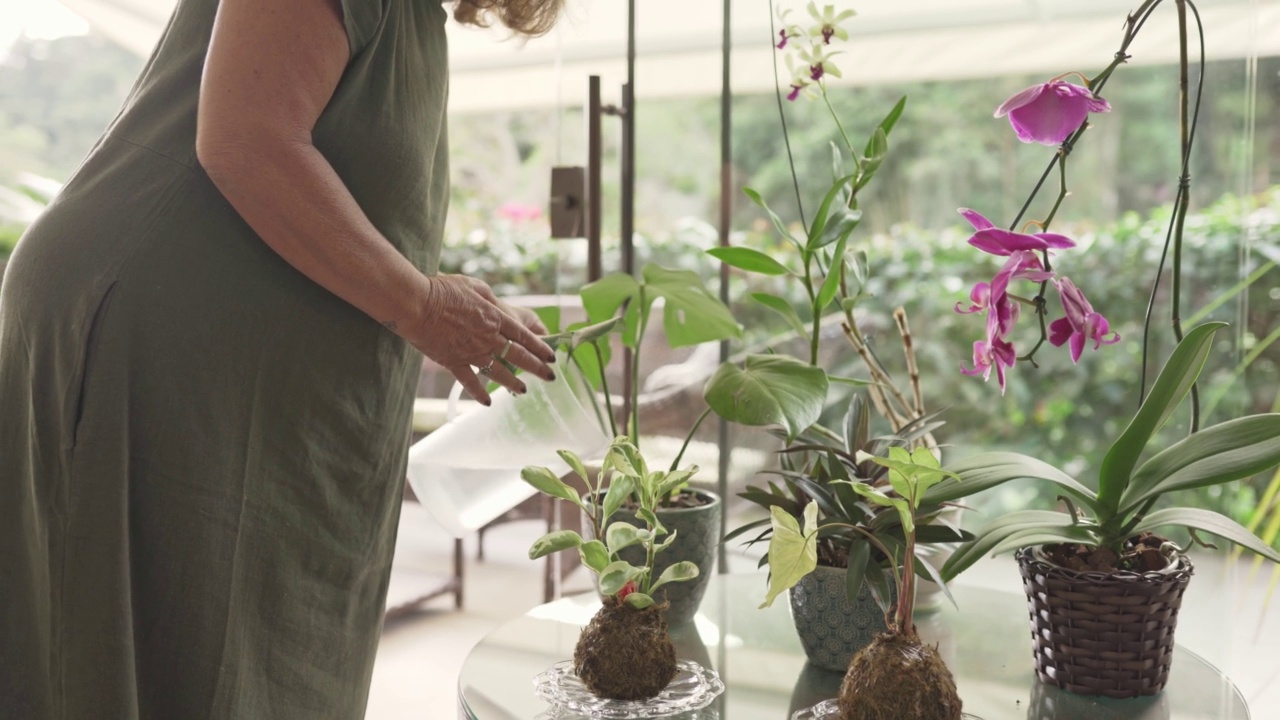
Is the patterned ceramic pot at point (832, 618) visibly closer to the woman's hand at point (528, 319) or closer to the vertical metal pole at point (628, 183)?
the woman's hand at point (528, 319)

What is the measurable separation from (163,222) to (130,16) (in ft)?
10.1

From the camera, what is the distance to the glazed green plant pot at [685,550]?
3.43ft

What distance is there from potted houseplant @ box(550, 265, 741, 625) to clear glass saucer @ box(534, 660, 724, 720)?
0.35ft

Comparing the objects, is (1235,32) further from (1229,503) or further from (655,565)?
(655,565)

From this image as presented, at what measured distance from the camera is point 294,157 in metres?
0.79

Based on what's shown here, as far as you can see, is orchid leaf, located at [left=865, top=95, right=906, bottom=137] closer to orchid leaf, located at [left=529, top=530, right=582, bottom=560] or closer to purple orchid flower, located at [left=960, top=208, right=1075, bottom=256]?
purple orchid flower, located at [left=960, top=208, right=1075, bottom=256]

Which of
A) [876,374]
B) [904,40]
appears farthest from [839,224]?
[904,40]

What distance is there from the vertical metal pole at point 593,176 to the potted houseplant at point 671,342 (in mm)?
250

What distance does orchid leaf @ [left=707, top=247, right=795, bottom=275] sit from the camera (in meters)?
1.10

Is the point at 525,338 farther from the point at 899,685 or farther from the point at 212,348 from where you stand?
the point at 899,685

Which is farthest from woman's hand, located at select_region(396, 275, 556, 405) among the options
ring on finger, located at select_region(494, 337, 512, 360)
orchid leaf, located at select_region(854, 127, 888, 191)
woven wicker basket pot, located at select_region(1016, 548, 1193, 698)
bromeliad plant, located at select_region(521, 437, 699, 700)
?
woven wicker basket pot, located at select_region(1016, 548, 1193, 698)

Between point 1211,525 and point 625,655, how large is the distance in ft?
1.51

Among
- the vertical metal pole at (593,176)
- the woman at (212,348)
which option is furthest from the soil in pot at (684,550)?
the vertical metal pole at (593,176)

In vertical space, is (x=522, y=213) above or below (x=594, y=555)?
above
